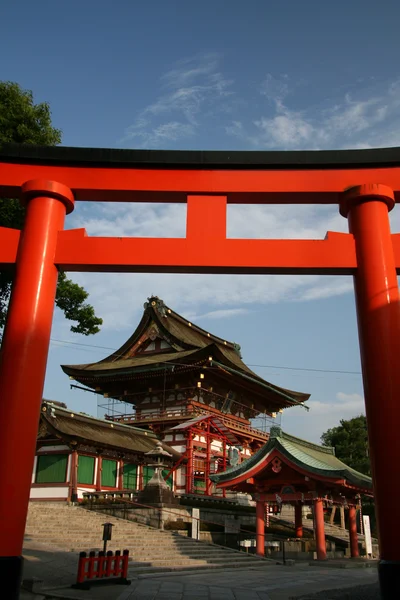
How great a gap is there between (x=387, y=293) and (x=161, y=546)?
1338 centimetres

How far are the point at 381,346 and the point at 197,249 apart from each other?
8.11 ft

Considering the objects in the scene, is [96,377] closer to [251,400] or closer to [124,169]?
[251,400]

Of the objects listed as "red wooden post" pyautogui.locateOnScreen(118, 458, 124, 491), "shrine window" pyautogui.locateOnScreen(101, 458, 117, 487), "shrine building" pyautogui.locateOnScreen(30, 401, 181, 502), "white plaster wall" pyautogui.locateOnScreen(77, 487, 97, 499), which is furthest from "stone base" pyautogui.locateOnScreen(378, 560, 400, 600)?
"red wooden post" pyautogui.locateOnScreen(118, 458, 124, 491)

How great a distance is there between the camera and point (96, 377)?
107 feet

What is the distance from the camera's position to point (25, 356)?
6.09 m

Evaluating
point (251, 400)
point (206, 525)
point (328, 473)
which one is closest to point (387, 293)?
point (328, 473)

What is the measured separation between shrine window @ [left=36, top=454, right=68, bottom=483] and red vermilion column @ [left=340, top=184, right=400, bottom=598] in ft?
62.4

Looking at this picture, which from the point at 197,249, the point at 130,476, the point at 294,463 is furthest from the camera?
the point at 130,476

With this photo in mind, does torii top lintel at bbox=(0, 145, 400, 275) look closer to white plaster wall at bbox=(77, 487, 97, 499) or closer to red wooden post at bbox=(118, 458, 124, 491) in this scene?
white plaster wall at bbox=(77, 487, 97, 499)

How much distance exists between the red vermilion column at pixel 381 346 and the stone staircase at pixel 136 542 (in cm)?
910

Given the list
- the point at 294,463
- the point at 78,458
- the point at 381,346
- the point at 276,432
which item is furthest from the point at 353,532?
the point at 381,346

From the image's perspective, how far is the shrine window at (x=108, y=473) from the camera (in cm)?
2425

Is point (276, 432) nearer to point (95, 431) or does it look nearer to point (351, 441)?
point (95, 431)

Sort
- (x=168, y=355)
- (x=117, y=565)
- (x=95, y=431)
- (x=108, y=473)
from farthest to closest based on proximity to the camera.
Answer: (x=168, y=355)
(x=95, y=431)
(x=108, y=473)
(x=117, y=565)
